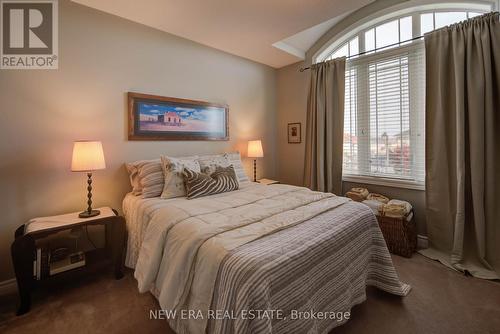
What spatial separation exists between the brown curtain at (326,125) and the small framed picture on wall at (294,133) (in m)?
0.33

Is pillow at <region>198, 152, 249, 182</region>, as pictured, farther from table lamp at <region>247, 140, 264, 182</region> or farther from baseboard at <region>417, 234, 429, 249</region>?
baseboard at <region>417, 234, 429, 249</region>

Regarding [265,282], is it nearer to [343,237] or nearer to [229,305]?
[229,305]

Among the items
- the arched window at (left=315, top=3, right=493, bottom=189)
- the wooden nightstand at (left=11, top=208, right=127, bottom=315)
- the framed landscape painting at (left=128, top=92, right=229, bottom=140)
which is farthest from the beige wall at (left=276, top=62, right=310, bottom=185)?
the wooden nightstand at (left=11, top=208, right=127, bottom=315)

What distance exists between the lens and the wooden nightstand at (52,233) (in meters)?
1.66

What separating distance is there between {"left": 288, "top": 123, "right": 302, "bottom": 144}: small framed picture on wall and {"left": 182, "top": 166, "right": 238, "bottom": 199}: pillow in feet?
5.76

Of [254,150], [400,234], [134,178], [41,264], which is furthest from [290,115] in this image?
[41,264]

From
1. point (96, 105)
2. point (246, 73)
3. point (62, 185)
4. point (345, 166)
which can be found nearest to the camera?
point (62, 185)

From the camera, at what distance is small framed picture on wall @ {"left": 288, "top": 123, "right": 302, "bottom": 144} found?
3.89 m

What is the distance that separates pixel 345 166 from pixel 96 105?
10.6ft

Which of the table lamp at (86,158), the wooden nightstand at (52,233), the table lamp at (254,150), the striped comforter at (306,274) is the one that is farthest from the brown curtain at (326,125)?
the table lamp at (86,158)

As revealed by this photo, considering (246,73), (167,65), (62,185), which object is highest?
(246,73)

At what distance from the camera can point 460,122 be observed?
87.7 inches

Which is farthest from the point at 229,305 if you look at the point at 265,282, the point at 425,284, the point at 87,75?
the point at 87,75

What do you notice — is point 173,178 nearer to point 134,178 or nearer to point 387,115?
point 134,178
